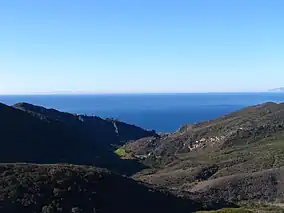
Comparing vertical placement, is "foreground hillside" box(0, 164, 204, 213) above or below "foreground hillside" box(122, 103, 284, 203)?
above

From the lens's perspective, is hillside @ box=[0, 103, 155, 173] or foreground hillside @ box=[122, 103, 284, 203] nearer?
foreground hillside @ box=[122, 103, 284, 203]

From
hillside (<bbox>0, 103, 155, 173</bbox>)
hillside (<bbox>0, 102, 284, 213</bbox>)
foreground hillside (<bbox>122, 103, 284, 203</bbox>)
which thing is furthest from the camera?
hillside (<bbox>0, 103, 155, 173</bbox>)

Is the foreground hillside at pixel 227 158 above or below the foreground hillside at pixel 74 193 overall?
below

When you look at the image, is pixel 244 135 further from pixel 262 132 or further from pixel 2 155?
pixel 2 155

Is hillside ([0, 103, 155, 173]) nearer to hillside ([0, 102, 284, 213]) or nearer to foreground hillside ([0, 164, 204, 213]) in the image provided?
hillside ([0, 102, 284, 213])

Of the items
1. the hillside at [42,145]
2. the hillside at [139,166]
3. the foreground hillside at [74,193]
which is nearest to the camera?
the foreground hillside at [74,193]

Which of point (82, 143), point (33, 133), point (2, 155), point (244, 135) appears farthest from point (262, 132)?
point (2, 155)

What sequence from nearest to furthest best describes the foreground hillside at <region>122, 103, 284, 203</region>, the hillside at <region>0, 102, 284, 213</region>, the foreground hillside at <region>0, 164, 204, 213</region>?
the foreground hillside at <region>0, 164, 204, 213</region>, the hillside at <region>0, 102, 284, 213</region>, the foreground hillside at <region>122, 103, 284, 203</region>

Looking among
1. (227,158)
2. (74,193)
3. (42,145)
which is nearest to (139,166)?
(227,158)

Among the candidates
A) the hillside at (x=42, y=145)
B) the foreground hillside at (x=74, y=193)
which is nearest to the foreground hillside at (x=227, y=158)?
the foreground hillside at (x=74, y=193)

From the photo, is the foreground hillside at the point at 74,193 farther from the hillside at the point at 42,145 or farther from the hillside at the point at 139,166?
the hillside at the point at 42,145

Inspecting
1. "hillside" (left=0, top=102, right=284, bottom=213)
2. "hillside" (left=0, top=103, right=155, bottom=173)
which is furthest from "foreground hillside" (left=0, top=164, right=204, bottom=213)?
"hillside" (left=0, top=103, right=155, bottom=173)
